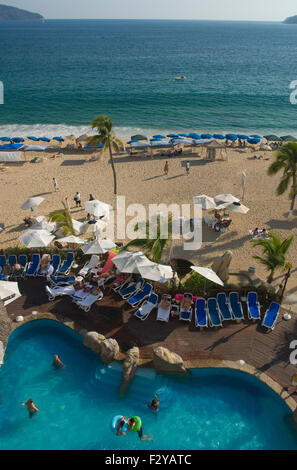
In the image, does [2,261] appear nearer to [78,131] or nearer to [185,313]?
[185,313]

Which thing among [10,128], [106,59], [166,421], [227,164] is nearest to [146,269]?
[166,421]

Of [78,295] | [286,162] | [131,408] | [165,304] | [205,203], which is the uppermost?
[286,162]

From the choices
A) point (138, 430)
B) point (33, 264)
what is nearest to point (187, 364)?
point (138, 430)

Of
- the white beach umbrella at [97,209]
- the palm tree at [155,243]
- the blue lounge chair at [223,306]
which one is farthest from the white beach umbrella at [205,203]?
the blue lounge chair at [223,306]

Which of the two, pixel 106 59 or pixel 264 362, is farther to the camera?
pixel 106 59

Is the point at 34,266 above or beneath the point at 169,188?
beneath

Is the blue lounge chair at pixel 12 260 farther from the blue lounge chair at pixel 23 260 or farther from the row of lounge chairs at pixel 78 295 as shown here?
the row of lounge chairs at pixel 78 295

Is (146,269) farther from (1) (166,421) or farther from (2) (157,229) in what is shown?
(1) (166,421)

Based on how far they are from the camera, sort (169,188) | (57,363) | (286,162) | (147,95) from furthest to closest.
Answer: (147,95), (169,188), (286,162), (57,363)
